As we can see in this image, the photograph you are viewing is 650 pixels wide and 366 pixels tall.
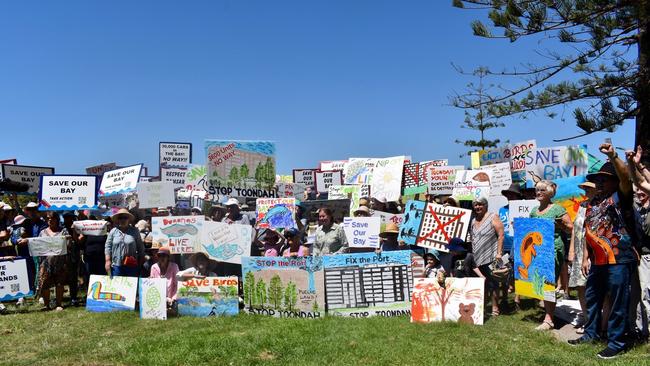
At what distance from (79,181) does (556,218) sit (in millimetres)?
9664

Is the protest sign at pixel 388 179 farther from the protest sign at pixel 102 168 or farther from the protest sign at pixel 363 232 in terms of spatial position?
the protest sign at pixel 102 168

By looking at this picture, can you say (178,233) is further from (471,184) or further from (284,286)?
(471,184)

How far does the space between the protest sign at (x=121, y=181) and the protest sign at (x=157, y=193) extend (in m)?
0.70

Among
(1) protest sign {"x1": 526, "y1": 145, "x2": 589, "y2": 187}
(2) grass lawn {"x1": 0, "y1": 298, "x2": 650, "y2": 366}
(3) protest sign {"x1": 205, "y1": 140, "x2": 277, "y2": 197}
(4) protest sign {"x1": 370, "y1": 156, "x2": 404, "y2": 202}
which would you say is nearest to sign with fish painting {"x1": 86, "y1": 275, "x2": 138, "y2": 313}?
(2) grass lawn {"x1": 0, "y1": 298, "x2": 650, "y2": 366}

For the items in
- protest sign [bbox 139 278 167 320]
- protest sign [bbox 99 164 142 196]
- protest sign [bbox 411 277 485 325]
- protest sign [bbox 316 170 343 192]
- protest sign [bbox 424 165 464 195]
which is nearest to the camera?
protest sign [bbox 411 277 485 325]

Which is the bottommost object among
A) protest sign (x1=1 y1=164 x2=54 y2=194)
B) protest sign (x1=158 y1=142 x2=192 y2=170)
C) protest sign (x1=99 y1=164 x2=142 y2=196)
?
protest sign (x1=99 y1=164 x2=142 y2=196)

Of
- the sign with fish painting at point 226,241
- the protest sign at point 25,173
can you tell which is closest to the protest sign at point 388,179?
the sign with fish painting at point 226,241

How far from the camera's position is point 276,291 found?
8.71m

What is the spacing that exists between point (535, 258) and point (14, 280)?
894cm

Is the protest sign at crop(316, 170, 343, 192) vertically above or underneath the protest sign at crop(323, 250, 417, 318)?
above

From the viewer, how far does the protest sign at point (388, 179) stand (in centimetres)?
1450

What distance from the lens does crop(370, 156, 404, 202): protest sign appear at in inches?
571

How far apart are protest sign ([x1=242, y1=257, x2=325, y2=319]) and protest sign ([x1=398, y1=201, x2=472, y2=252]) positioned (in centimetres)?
153

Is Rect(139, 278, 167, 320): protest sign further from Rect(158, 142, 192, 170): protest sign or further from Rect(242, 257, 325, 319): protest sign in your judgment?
Rect(158, 142, 192, 170): protest sign
